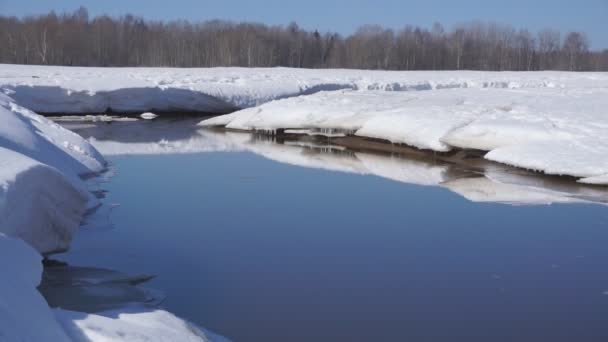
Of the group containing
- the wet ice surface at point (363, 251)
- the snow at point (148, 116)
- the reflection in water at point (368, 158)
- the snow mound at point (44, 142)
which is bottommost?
the wet ice surface at point (363, 251)

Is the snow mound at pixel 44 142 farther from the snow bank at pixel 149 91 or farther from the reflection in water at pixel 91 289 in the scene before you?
the snow bank at pixel 149 91

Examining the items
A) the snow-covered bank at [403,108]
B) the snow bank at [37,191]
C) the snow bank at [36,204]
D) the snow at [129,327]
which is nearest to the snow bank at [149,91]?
the snow-covered bank at [403,108]

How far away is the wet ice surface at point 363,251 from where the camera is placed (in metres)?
2.84

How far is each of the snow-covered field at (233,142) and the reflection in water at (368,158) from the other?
0.12 ft

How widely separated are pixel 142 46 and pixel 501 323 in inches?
1194

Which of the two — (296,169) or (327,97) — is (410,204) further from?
(327,97)

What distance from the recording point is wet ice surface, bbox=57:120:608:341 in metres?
2.84

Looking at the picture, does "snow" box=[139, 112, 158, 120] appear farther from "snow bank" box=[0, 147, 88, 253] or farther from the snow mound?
"snow bank" box=[0, 147, 88, 253]

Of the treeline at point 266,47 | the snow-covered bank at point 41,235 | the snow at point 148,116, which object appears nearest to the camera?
the snow-covered bank at point 41,235

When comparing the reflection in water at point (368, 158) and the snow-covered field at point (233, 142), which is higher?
the snow-covered field at point (233, 142)

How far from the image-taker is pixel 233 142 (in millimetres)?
9094

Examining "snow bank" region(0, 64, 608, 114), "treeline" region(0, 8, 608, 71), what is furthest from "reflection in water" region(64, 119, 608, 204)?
"treeline" region(0, 8, 608, 71)

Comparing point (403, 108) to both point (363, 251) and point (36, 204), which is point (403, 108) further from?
point (36, 204)

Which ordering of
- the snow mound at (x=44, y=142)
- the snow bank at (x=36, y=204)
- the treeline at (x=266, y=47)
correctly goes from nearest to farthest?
1. the snow bank at (x=36, y=204)
2. the snow mound at (x=44, y=142)
3. the treeline at (x=266, y=47)
